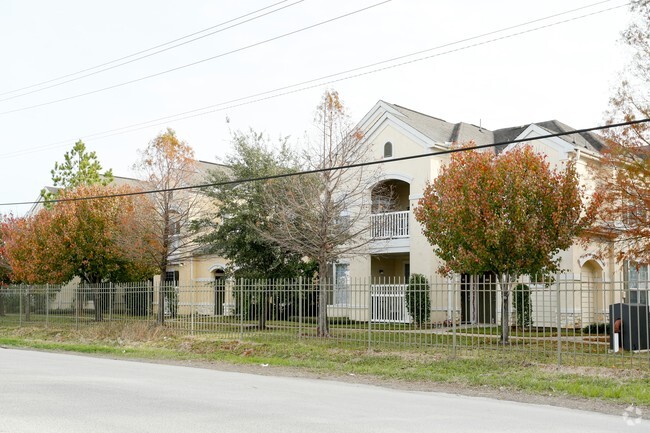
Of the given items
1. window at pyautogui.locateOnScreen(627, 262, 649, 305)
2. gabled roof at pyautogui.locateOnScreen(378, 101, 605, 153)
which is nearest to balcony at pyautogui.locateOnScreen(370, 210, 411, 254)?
gabled roof at pyautogui.locateOnScreen(378, 101, 605, 153)

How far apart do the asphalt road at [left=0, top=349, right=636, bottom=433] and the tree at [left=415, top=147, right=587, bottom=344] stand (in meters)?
6.09

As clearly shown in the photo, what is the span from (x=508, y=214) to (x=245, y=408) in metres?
9.99

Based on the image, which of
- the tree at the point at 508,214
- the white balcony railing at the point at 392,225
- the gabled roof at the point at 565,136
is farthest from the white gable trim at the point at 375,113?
the tree at the point at 508,214

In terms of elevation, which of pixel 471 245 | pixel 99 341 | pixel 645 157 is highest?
pixel 645 157

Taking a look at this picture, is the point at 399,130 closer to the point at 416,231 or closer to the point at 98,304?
the point at 416,231

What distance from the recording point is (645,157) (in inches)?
655

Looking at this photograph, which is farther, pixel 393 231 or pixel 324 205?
Answer: pixel 393 231

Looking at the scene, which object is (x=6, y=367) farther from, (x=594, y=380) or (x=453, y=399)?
(x=594, y=380)

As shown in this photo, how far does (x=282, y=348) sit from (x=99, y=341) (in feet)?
25.6

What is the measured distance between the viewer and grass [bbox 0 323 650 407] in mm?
12422

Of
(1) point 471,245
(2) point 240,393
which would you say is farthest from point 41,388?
(1) point 471,245

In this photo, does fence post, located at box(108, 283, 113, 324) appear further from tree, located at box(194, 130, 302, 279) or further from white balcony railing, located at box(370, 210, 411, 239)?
white balcony railing, located at box(370, 210, 411, 239)

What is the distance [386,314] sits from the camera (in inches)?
955

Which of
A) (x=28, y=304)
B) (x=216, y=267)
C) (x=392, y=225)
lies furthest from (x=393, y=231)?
(x=28, y=304)
